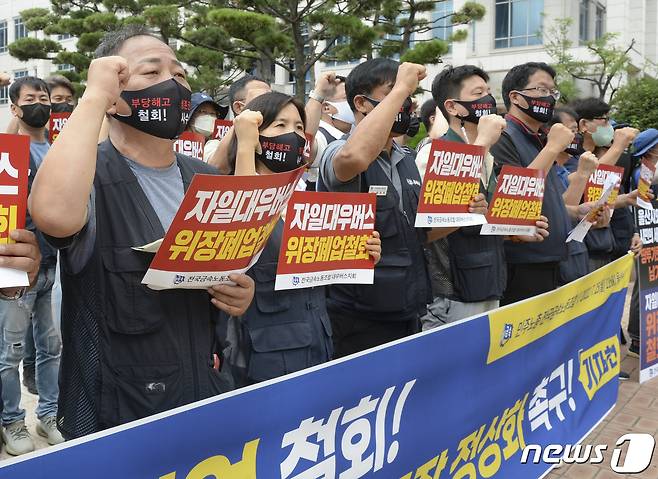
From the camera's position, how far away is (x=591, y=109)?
16.4 ft

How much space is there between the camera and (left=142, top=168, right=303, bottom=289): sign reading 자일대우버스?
5.26 ft

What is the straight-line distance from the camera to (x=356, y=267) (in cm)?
249

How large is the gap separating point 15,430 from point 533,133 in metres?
3.19

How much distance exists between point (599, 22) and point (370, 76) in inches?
1119

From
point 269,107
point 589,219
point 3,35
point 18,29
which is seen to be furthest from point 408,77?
point 3,35

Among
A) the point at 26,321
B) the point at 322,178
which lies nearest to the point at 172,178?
the point at 322,178

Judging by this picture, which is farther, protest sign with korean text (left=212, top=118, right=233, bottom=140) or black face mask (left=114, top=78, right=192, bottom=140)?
protest sign with korean text (left=212, top=118, right=233, bottom=140)

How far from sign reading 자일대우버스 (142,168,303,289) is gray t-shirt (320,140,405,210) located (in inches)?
37.1

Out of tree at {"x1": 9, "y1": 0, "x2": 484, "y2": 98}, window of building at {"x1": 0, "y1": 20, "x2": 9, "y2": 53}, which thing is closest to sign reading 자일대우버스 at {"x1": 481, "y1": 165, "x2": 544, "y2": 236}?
tree at {"x1": 9, "y1": 0, "x2": 484, "y2": 98}

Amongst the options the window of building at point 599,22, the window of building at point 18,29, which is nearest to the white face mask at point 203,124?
the window of building at point 599,22

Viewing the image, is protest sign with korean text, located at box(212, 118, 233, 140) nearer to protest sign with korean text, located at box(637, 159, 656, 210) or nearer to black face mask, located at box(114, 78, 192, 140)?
black face mask, located at box(114, 78, 192, 140)

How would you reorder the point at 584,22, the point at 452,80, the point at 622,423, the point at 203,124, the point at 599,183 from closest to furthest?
the point at 452,80 < the point at 622,423 < the point at 599,183 < the point at 203,124 < the point at 584,22

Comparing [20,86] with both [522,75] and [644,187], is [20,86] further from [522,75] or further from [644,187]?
[644,187]

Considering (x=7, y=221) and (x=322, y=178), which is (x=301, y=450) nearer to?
(x=7, y=221)
